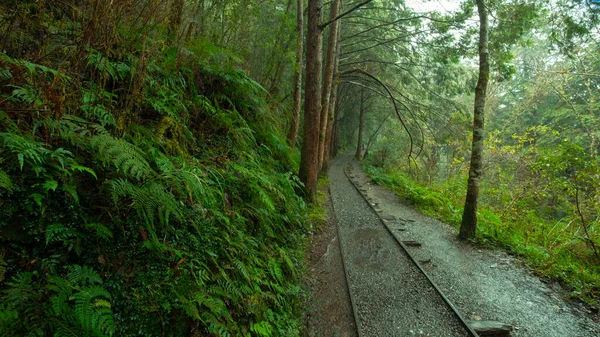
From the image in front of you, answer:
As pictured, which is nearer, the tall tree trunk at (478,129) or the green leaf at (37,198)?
the green leaf at (37,198)

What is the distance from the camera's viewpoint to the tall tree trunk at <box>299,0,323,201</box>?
24.6 feet

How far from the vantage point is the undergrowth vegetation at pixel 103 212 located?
1736 millimetres

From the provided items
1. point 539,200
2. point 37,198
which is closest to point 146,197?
point 37,198

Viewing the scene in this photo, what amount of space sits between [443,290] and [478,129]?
406 centimetres

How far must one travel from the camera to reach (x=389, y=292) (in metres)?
4.76

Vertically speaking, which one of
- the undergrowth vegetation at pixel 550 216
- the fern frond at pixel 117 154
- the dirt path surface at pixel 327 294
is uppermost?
the fern frond at pixel 117 154

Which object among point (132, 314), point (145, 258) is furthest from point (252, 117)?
point (132, 314)

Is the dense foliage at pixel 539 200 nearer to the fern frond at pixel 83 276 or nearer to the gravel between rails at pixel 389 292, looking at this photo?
the gravel between rails at pixel 389 292

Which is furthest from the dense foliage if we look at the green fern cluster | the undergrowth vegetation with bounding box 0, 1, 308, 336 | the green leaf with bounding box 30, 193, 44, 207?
the green leaf with bounding box 30, 193, 44, 207

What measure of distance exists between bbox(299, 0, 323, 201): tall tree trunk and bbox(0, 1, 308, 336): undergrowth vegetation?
4.49 meters

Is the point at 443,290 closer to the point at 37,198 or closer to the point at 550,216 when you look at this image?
the point at 37,198

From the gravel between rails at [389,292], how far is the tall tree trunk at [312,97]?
184 centimetres

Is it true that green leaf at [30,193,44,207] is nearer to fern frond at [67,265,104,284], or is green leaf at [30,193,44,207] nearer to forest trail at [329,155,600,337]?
fern frond at [67,265,104,284]

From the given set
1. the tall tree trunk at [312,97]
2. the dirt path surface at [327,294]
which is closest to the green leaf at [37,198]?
the dirt path surface at [327,294]
